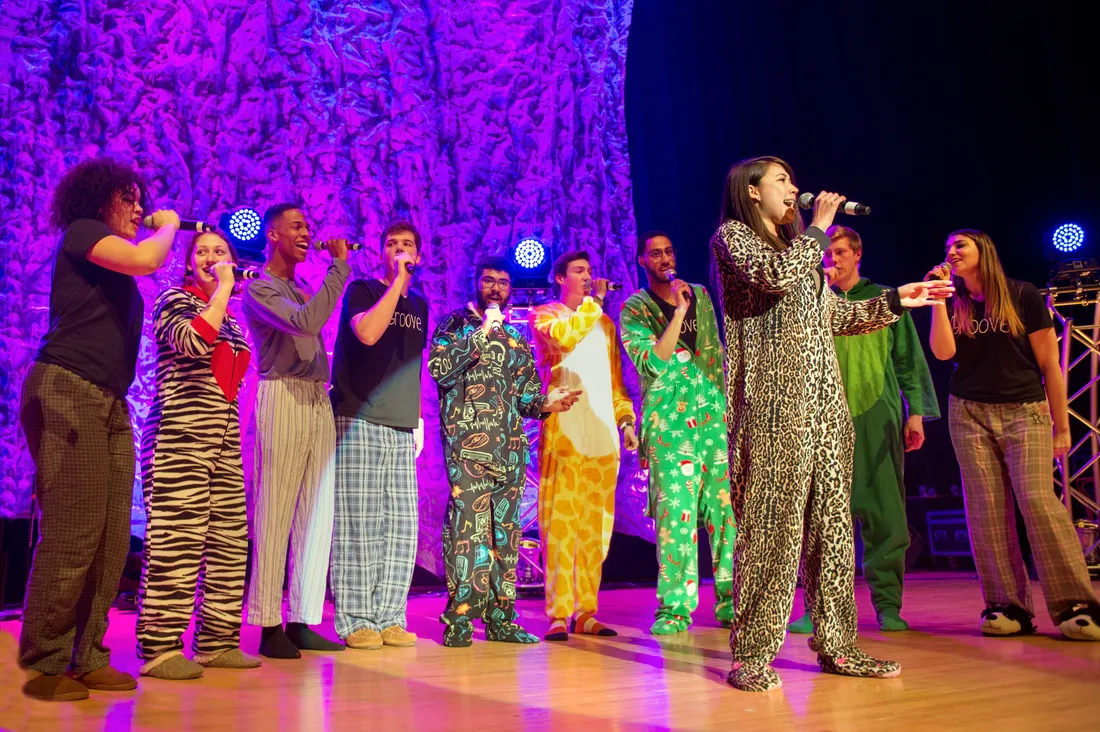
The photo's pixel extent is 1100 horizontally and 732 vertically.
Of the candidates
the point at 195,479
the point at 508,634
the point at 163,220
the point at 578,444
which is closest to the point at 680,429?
the point at 578,444

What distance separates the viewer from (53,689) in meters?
2.69

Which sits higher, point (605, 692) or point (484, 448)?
point (484, 448)

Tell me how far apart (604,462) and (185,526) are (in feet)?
6.26

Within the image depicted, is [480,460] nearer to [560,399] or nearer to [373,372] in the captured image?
[560,399]

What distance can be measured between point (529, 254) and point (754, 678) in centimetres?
325

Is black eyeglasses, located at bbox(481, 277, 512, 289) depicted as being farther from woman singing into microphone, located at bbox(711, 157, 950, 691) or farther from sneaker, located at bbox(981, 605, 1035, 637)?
sneaker, located at bbox(981, 605, 1035, 637)

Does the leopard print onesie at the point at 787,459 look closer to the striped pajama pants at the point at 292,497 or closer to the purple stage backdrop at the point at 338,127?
the striped pajama pants at the point at 292,497

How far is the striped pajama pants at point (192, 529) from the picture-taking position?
3.16 m

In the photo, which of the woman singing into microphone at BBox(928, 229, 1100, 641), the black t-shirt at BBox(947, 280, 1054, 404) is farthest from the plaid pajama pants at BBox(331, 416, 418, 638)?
the black t-shirt at BBox(947, 280, 1054, 404)

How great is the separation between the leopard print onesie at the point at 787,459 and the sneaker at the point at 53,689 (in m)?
1.90

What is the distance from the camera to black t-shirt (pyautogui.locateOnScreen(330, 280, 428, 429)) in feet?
13.1

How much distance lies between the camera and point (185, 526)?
3211mm

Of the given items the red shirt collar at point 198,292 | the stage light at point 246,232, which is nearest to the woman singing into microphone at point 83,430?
the red shirt collar at point 198,292

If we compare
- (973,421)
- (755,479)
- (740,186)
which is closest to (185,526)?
(755,479)
